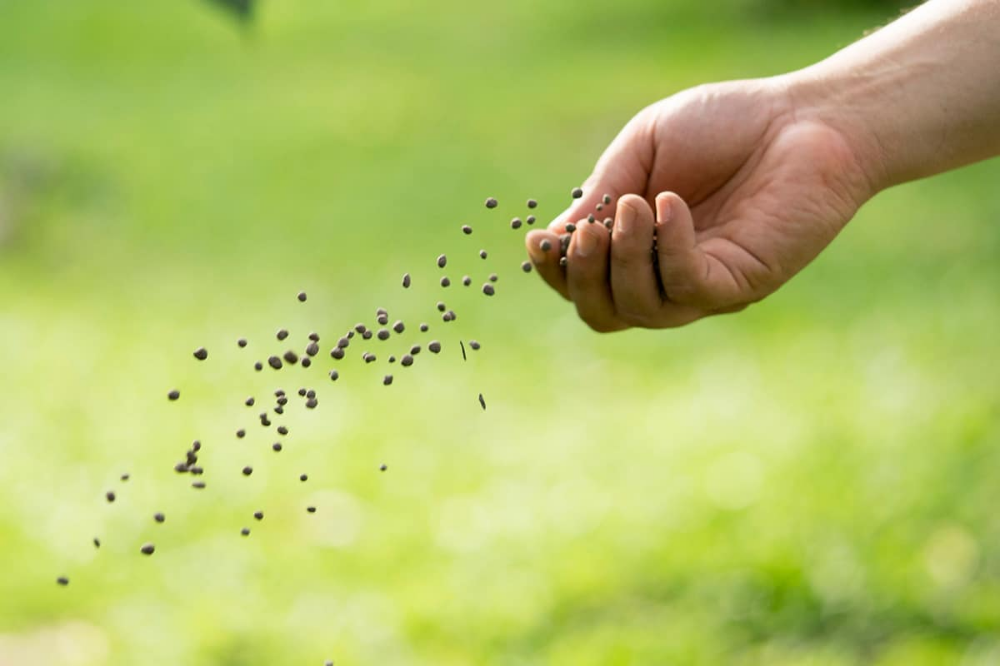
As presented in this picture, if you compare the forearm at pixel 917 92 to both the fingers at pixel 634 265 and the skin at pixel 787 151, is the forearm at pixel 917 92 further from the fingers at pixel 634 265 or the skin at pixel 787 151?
the fingers at pixel 634 265

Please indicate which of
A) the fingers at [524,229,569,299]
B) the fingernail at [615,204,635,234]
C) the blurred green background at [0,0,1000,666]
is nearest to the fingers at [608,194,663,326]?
the fingernail at [615,204,635,234]

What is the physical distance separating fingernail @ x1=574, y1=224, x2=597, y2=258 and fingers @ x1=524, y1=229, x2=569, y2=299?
69 mm

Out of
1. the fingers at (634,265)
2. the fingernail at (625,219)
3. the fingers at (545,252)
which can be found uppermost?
the fingers at (545,252)

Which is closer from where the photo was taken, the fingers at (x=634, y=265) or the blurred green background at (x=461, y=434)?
the fingers at (x=634, y=265)

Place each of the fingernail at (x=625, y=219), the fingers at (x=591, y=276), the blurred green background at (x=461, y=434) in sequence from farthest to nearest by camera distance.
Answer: the blurred green background at (x=461, y=434) → the fingers at (x=591, y=276) → the fingernail at (x=625, y=219)

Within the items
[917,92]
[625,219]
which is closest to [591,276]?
[625,219]

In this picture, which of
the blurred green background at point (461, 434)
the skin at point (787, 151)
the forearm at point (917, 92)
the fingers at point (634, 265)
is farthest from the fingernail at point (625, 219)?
the forearm at point (917, 92)

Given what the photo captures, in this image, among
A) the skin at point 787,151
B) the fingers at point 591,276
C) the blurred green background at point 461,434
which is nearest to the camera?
the fingers at point 591,276

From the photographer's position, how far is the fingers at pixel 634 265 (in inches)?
86.9

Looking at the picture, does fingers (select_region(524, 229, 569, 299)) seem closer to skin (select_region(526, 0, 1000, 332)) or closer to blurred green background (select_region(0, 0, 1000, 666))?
skin (select_region(526, 0, 1000, 332))

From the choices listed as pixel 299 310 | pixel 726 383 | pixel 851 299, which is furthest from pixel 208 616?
pixel 851 299

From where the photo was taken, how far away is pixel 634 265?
2.32m

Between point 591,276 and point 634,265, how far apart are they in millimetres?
109

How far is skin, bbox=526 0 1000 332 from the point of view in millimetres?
2484
